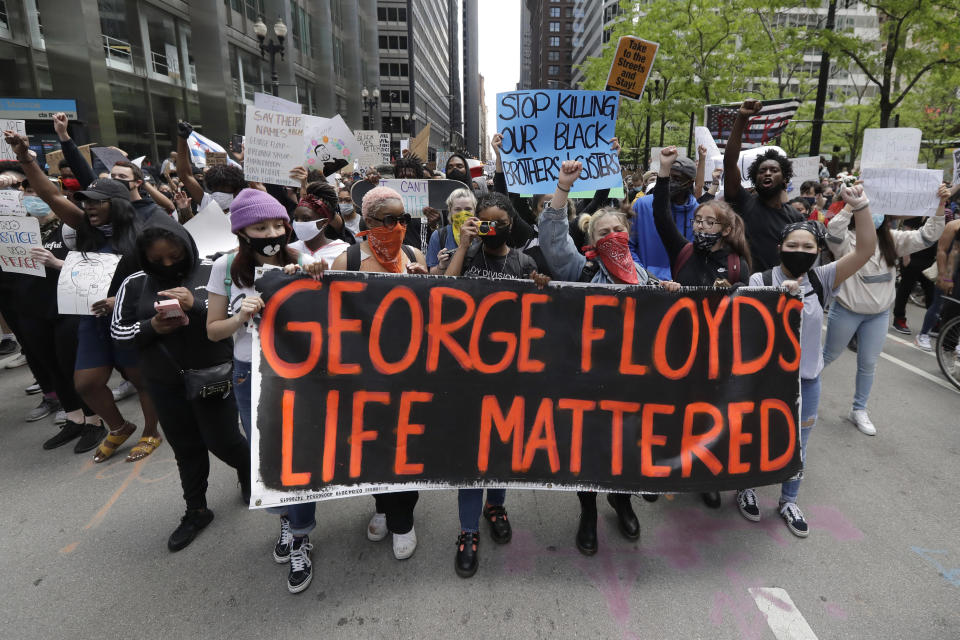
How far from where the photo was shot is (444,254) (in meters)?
2.95

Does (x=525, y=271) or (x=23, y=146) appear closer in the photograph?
(x=525, y=271)

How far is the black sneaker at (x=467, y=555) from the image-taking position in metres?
2.74

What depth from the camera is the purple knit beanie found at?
2.50 m

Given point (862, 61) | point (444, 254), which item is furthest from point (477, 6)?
point (444, 254)

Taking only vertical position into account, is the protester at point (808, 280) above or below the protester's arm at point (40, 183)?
below

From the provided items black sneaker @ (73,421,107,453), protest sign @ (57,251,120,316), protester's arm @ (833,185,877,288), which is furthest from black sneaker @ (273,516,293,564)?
protester's arm @ (833,185,877,288)

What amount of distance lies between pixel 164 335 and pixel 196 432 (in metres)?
0.64

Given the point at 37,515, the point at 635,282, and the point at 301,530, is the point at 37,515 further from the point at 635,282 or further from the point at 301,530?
the point at 635,282

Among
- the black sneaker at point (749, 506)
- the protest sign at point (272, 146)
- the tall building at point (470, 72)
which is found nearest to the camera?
the black sneaker at point (749, 506)

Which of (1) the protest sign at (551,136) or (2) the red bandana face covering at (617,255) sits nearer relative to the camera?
(2) the red bandana face covering at (617,255)

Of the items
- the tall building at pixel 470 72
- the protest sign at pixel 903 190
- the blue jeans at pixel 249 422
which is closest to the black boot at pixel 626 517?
the blue jeans at pixel 249 422

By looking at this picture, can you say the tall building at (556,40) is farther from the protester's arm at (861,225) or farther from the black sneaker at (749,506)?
the black sneaker at (749,506)

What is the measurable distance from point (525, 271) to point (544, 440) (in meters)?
0.93

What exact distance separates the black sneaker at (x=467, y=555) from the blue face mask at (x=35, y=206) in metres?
4.45
